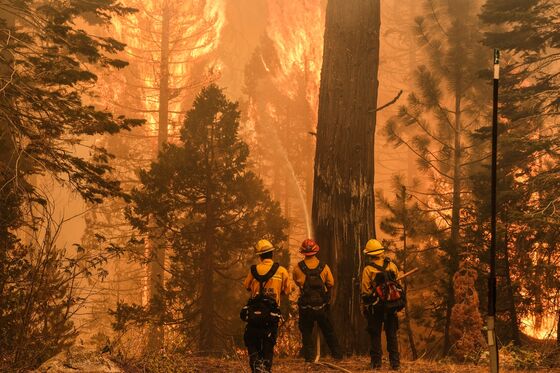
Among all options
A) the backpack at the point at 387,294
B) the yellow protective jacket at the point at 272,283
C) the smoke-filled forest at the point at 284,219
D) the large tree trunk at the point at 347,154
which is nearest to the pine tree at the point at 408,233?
the smoke-filled forest at the point at 284,219

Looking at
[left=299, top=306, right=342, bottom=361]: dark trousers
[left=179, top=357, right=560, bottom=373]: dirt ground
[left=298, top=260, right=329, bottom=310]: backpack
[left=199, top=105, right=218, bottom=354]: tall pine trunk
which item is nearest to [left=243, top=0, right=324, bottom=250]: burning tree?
[left=199, top=105, right=218, bottom=354]: tall pine trunk

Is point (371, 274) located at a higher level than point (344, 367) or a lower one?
higher

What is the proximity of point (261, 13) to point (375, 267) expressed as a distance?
53172 millimetres

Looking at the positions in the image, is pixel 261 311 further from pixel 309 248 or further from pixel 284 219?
pixel 284 219

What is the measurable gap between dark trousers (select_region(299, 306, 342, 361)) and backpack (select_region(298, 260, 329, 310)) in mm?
95

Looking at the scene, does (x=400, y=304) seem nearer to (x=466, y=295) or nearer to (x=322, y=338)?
(x=322, y=338)

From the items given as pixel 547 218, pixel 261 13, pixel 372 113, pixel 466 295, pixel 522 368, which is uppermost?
pixel 261 13

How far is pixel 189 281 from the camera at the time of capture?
1512cm

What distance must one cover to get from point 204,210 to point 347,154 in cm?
656

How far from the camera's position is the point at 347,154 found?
925 centimetres

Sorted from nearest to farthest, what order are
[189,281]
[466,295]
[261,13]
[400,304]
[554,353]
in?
[400,304]
[554,353]
[466,295]
[189,281]
[261,13]

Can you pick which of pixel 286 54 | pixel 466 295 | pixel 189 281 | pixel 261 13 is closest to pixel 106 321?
pixel 286 54

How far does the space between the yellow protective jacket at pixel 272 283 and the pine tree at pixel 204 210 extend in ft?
23.6

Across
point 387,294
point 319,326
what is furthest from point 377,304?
point 319,326
